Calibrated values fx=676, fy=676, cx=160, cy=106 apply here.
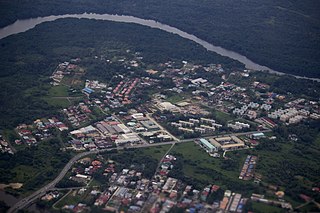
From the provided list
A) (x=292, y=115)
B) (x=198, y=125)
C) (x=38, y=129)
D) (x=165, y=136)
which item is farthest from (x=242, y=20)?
(x=38, y=129)

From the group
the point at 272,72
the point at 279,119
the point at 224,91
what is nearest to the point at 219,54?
the point at 272,72

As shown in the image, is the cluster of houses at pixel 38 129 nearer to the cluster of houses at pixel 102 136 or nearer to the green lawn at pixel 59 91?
the cluster of houses at pixel 102 136

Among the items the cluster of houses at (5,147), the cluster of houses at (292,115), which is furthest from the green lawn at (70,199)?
the cluster of houses at (292,115)

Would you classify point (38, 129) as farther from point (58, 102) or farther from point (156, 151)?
point (156, 151)

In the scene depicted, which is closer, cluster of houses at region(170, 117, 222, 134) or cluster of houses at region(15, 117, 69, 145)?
cluster of houses at region(15, 117, 69, 145)

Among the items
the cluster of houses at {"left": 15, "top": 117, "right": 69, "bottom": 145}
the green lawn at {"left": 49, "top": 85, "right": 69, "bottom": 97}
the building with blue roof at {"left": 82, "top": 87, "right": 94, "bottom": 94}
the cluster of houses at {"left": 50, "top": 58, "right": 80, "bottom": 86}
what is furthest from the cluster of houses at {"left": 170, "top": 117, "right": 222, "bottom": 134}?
the cluster of houses at {"left": 50, "top": 58, "right": 80, "bottom": 86}

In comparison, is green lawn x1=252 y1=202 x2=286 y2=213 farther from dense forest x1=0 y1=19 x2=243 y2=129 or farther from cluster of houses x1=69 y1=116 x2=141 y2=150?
dense forest x1=0 y1=19 x2=243 y2=129
